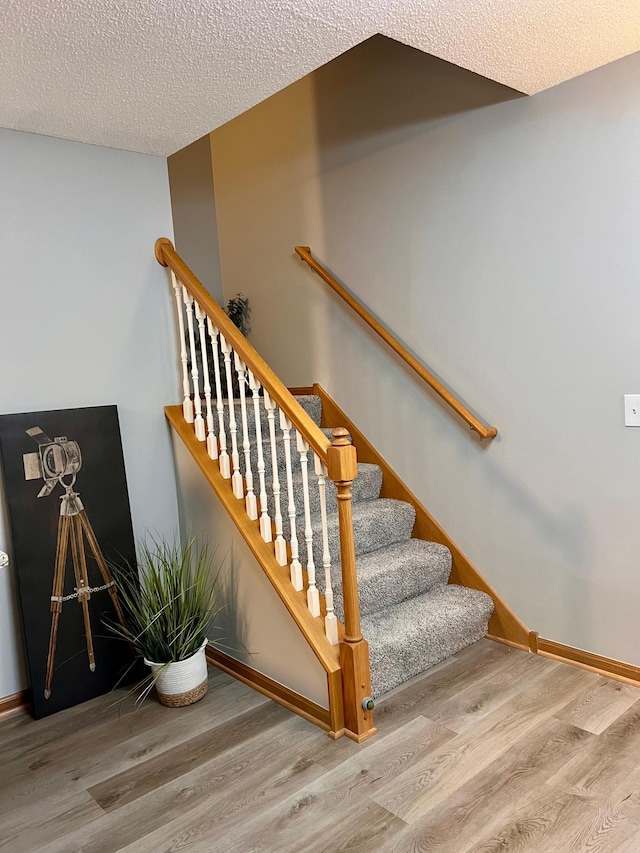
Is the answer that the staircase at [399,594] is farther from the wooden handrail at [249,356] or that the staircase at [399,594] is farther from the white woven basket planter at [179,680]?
the wooden handrail at [249,356]

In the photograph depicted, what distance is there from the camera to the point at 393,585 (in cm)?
295

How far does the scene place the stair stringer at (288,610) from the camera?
7.73 feet

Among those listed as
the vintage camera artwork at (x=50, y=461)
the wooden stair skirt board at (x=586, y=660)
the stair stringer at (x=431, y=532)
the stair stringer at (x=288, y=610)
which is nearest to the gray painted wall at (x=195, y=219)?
the stair stringer at (x=431, y=532)

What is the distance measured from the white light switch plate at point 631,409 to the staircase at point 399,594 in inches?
42.3

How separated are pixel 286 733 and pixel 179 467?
1.31 metres

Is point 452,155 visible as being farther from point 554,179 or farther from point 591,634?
point 591,634

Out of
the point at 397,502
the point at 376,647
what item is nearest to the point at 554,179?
the point at 397,502

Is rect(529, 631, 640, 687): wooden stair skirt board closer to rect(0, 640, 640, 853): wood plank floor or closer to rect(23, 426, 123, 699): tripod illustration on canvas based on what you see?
rect(0, 640, 640, 853): wood plank floor

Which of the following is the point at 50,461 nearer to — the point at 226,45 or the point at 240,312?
the point at 226,45

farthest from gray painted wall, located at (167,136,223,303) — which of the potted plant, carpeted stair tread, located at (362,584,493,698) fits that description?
carpeted stair tread, located at (362,584,493,698)

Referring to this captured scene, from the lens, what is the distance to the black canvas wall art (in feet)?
8.52

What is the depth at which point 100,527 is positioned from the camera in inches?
110

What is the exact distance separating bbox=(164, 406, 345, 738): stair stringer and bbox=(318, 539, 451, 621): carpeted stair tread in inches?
10.3

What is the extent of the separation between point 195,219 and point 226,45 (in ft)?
8.99
